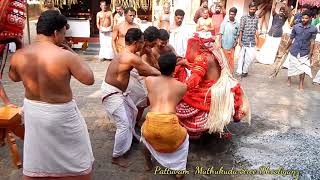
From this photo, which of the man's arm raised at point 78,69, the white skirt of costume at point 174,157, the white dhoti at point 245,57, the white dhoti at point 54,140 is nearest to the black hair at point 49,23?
the man's arm raised at point 78,69

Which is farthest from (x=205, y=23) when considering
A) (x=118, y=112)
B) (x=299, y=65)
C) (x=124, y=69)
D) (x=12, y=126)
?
(x=12, y=126)

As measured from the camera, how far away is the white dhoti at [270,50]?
31.2 ft

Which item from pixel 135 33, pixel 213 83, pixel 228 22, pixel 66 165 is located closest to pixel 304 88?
pixel 228 22

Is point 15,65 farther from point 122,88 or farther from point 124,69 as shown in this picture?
point 122,88

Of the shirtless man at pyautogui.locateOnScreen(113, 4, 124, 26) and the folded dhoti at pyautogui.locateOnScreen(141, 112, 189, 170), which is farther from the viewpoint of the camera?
the shirtless man at pyautogui.locateOnScreen(113, 4, 124, 26)

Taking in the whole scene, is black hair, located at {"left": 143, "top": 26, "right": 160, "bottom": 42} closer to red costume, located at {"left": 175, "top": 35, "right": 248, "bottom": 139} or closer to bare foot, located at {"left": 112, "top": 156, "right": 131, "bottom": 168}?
red costume, located at {"left": 175, "top": 35, "right": 248, "bottom": 139}

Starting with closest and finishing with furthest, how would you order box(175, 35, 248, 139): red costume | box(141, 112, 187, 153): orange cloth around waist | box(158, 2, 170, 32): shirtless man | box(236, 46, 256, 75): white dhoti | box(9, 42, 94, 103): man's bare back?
box(9, 42, 94, 103): man's bare back < box(141, 112, 187, 153): orange cloth around waist < box(175, 35, 248, 139): red costume < box(236, 46, 256, 75): white dhoti < box(158, 2, 170, 32): shirtless man

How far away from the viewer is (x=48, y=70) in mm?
2432

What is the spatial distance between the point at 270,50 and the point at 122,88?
22.5 ft

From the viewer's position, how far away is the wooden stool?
363 cm

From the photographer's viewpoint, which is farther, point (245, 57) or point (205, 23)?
point (205, 23)

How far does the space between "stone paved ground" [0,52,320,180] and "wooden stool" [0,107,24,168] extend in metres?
0.16

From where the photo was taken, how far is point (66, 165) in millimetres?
2668

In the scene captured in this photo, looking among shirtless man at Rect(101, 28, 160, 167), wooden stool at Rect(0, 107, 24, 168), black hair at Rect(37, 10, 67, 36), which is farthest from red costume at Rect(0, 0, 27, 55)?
black hair at Rect(37, 10, 67, 36)
